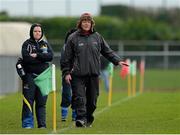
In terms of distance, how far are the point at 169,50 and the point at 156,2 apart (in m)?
15.4

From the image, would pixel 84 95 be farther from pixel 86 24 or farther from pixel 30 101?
pixel 86 24

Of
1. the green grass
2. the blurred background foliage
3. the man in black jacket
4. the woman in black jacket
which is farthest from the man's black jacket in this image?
the blurred background foliage

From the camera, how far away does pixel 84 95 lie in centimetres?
1516

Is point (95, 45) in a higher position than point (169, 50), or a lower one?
higher

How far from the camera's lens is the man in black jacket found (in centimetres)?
1502

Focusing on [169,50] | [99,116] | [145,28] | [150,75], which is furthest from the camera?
[145,28]

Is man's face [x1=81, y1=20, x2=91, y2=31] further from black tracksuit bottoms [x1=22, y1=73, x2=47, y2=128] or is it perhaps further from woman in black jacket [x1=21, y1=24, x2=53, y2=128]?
black tracksuit bottoms [x1=22, y1=73, x2=47, y2=128]

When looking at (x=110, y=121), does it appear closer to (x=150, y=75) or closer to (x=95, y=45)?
(x=95, y=45)

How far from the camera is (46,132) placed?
45.4ft


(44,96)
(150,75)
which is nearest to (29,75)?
(44,96)

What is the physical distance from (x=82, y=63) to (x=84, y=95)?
0.62 metres

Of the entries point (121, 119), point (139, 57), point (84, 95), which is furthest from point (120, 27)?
point (84, 95)

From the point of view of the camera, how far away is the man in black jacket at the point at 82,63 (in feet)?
49.3

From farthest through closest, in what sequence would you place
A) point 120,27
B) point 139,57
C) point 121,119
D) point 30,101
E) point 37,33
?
point 120,27
point 139,57
point 121,119
point 30,101
point 37,33
